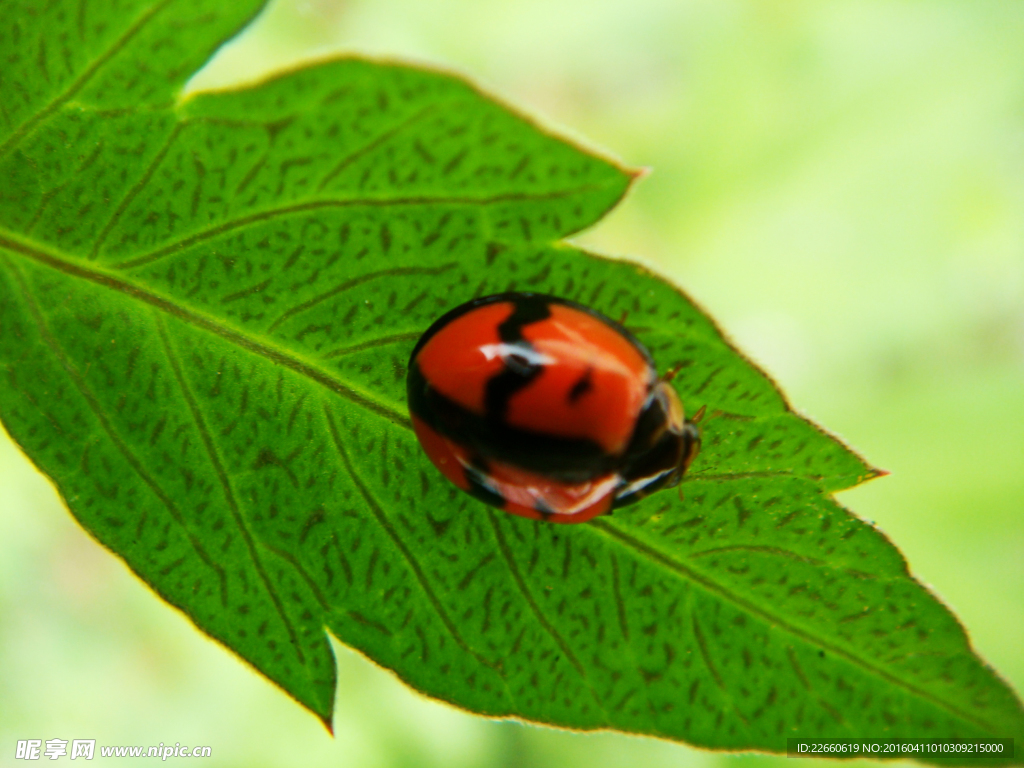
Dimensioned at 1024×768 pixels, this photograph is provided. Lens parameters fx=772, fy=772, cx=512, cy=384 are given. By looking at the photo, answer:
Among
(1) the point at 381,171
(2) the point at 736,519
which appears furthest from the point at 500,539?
(1) the point at 381,171

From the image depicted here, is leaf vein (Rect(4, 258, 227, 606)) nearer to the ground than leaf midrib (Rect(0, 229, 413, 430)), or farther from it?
nearer to the ground

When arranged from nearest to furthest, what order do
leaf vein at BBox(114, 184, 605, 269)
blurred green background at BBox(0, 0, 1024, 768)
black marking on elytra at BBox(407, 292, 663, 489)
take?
leaf vein at BBox(114, 184, 605, 269) → black marking on elytra at BBox(407, 292, 663, 489) → blurred green background at BBox(0, 0, 1024, 768)

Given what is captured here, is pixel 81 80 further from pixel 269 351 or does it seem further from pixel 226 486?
pixel 226 486

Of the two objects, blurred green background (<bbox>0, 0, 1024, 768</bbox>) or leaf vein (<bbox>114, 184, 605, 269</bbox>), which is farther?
blurred green background (<bbox>0, 0, 1024, 768</bbox>)

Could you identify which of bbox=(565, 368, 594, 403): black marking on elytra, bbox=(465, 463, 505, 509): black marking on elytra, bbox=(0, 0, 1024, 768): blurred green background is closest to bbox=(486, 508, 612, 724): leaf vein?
bbox=(465, 463, 505, 509): black marking on elytra

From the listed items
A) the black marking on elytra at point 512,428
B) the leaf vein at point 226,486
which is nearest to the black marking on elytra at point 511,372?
the black marking on elytra at point 512,428

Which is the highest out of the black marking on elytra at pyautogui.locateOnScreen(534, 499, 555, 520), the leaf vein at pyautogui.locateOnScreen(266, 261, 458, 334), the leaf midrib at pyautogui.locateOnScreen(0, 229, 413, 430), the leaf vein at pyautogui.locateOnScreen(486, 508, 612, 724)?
the leaf vein at pyautogui.locateOnScreen(266, 261, 458, 334)

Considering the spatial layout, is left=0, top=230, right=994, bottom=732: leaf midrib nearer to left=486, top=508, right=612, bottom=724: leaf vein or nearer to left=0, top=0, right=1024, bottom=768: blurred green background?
left=486, top=508, right=612, bottom=724: leaf vein

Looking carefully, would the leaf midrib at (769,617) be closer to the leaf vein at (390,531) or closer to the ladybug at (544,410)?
the ladybug at (544,410)

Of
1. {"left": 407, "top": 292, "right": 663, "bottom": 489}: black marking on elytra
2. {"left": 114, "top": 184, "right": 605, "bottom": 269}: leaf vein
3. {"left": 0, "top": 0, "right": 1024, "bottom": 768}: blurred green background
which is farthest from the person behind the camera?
{"left": 0, "top": 0, "right": 1024, "bottom": 768}: blurred green background

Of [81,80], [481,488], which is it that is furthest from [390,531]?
[81,80]
